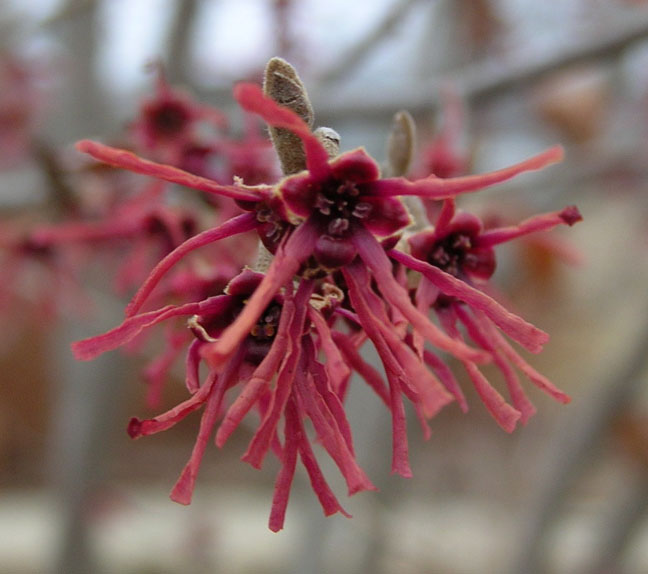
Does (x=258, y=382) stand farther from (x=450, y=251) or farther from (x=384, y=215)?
(x=450, y=251)

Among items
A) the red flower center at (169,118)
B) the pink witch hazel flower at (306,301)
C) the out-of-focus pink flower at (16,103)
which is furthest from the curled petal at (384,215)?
the out-of-focus pink flower at (16,103)

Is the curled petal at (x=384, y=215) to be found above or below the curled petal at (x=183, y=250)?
above

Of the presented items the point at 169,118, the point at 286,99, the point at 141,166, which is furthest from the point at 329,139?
the point at 169,118

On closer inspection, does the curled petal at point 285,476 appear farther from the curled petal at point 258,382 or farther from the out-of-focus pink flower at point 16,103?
the out-of-focus pink flower at point 16,103

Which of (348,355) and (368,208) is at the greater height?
(368,208)

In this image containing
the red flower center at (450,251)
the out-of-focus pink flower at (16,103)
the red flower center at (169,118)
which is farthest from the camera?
the out-of-focus pink flower at (16,103)

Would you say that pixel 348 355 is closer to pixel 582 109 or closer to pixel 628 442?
pixel 628 442

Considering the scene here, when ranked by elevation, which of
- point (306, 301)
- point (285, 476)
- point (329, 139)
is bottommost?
point (285, 476)

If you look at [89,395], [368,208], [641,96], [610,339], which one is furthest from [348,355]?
[610,339]

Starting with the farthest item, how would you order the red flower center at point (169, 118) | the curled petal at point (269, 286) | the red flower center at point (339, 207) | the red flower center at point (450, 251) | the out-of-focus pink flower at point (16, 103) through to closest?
the out-of-focus pink flower at point (16, 103)
the red flower center at point (169, 118)
the red flower center at point (450, 251)
the red flower center at point (339, 207)
the curled petal at point (269, 286)
